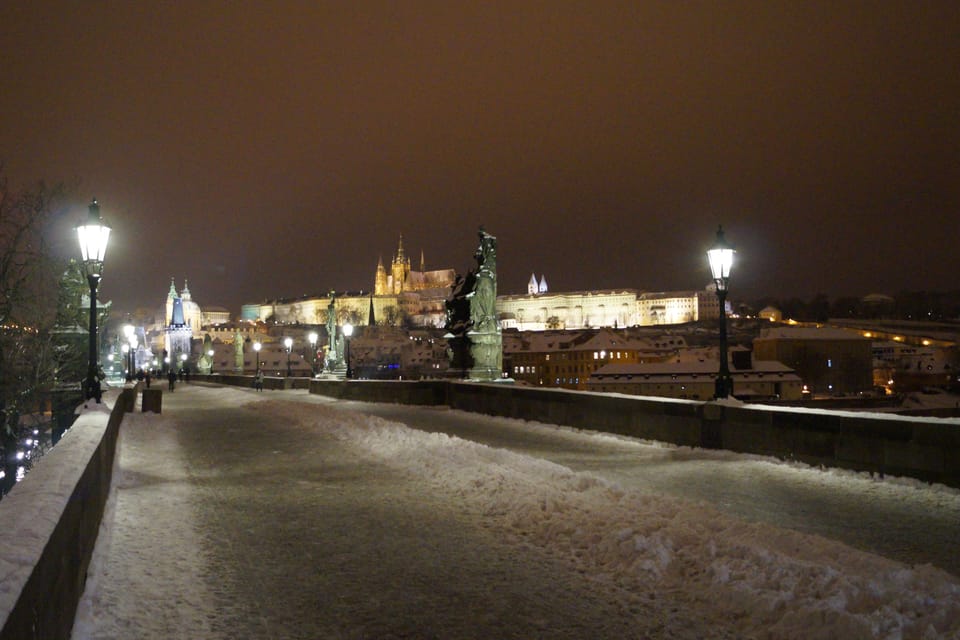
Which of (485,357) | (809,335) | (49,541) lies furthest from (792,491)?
(809,335)

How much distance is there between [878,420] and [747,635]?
656cm

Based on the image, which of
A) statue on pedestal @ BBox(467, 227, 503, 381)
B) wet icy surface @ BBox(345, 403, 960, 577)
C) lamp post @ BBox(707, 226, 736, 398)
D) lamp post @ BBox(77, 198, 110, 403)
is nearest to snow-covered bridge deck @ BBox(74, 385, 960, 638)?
wet icy surface @ BBox(345, 403, 960, 577)

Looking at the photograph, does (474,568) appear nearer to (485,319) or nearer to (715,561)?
(715,561)

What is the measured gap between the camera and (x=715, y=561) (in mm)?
5988

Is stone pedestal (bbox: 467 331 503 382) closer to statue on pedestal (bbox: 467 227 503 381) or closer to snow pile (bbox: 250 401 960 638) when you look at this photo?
statue on pedestal (bbox: 467 227 503 381)

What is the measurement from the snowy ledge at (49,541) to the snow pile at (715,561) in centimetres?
341

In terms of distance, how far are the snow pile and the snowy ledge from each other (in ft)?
11.2

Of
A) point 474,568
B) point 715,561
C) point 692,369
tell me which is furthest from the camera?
point 692,369

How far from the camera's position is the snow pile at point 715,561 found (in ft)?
15.8

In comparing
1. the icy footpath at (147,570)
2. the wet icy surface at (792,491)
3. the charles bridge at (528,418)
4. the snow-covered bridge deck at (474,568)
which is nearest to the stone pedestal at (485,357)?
the charles bridge at (528,418)

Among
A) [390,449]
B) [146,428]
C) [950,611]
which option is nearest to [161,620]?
[950,611]

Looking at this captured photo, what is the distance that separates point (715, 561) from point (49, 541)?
4211 millimetres

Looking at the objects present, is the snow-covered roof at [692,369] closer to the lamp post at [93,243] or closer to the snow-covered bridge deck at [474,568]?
the lamp post at [93,243]

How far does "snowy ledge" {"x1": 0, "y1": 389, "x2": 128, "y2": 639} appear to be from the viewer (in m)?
3.26
